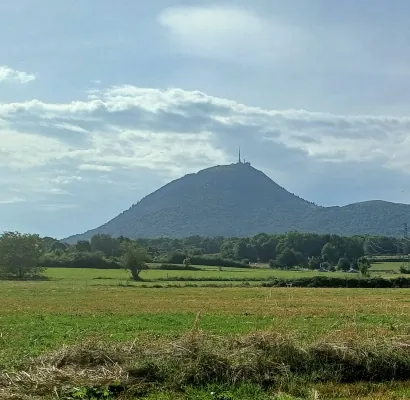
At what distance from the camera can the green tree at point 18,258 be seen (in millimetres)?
95312

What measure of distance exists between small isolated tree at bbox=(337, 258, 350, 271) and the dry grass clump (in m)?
117

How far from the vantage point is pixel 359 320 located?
26.6 metres

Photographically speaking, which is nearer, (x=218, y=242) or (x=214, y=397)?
(x=214, y=397)

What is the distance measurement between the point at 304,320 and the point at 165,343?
14308 millimetres

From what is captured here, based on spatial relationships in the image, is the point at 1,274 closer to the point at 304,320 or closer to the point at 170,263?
the point at 170,263

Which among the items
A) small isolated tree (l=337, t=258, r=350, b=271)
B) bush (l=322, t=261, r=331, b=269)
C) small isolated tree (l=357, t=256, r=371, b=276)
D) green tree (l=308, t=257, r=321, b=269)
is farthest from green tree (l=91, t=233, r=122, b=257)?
small isolated tree (l=357, t=256, r=371, b=276)

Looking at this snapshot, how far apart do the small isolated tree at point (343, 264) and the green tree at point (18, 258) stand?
6504 centimetres

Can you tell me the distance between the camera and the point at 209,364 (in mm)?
12328

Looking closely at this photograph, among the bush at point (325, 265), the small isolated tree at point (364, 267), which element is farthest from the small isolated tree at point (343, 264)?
the small isolated tree at point (364, 267)

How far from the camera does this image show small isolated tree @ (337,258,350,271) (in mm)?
127750

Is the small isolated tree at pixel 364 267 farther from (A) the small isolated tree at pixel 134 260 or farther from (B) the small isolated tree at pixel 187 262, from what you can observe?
(A) the small isolated tree at pixel 134 260

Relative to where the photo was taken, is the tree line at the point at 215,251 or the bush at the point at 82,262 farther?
the bush at the point at 82,262

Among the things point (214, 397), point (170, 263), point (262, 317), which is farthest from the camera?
point (170, 263)

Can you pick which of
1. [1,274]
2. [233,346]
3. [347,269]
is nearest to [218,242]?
[347,269]
